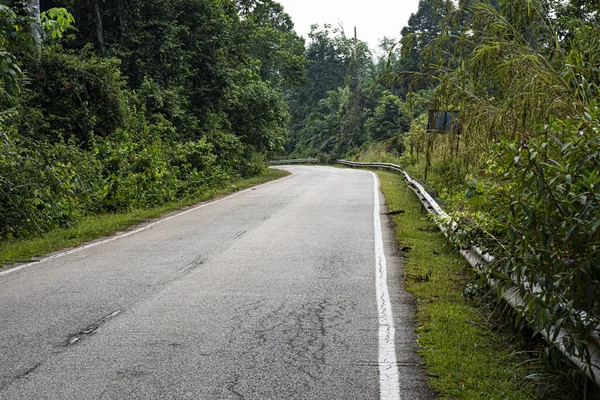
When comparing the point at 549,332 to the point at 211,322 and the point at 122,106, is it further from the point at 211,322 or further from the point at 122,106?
the point at 122,106

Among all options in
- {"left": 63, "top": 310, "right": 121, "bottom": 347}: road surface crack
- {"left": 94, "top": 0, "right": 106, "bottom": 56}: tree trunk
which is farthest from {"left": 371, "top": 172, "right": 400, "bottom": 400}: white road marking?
{"left": 94, "top": 0, "right": 106, "bottom": 56}: tree trunk

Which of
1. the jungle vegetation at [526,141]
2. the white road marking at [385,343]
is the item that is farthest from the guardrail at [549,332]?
the white road marking at [385,343]

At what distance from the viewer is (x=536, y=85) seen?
20.8ft

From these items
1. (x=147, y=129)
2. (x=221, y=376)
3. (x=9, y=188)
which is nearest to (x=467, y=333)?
(x=221, y=376)

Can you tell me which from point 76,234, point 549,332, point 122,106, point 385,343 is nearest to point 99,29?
point 122,106

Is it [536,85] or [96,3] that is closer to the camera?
[536,85]

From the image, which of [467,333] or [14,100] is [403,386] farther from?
[14,100]

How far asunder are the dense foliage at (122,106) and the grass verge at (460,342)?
259 inches

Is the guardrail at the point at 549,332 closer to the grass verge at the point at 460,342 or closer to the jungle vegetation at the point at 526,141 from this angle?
the jungle vegetation at the point at 526,141

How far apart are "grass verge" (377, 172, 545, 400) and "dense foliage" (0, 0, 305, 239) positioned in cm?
659

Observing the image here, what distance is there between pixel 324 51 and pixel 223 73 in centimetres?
6056

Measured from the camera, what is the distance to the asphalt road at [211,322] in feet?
15.8

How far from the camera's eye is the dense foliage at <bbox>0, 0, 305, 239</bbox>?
41.5 ft

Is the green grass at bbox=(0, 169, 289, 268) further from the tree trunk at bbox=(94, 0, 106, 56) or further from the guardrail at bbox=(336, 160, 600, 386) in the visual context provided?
the tree trunk at bbox=(94, 0, 106, 56)
